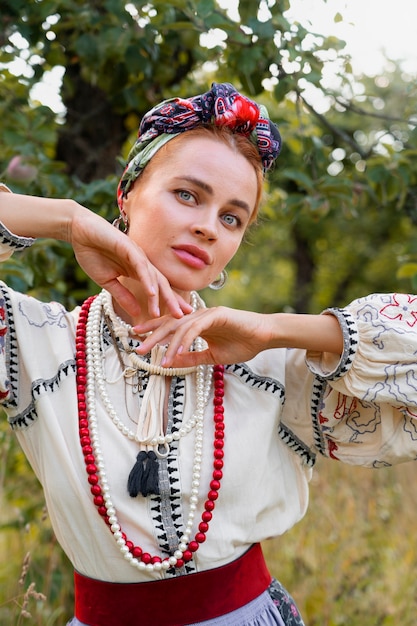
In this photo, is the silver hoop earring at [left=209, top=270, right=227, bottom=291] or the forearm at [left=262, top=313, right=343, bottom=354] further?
the silver hoop earring at [left=209, top=270, right=227, bottom=291]

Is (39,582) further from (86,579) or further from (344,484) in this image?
(344,484)

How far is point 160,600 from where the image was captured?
144cm

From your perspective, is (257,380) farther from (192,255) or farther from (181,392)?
(192,255)

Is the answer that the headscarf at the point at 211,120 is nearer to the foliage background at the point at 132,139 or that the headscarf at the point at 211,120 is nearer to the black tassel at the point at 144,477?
the foliage background at the point at 132,139

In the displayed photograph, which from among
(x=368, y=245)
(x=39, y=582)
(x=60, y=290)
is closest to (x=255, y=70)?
(x=60, y=290)

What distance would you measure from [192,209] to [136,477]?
1.77 ft

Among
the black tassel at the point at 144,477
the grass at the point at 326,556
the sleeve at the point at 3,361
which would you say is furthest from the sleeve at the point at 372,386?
the grass at the point at 326,556

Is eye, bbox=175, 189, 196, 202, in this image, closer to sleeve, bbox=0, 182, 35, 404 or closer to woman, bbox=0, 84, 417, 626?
woman, bbox=0, 84, 417, 626

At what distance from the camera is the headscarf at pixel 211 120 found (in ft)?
5.04

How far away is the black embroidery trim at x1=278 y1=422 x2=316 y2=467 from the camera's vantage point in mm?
1622

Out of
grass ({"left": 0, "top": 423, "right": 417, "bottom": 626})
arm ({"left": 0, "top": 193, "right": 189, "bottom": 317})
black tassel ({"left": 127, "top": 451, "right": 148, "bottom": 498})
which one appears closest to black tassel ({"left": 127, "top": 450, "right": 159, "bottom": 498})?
black tassel ({"left": 127, "top": 451, "right": 148, "bottom": 498})

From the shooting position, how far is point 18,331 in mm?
1483

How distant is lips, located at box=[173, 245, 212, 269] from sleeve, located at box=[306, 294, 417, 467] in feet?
0.93

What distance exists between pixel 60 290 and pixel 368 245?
396 inches
